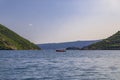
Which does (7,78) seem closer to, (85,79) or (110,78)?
(85,79)

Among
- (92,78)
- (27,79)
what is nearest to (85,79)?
(92,78)

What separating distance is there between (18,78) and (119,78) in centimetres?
→ 2155

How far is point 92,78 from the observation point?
62625 millimetres

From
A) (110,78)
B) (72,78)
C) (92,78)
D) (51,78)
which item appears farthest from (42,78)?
(110,78)

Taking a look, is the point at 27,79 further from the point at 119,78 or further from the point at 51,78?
the point at 119,78

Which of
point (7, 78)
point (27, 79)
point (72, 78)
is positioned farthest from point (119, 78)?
point (7, 78)

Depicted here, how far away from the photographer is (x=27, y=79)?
6116 centimetres

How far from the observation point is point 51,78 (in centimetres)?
6275

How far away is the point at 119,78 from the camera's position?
62.1 m

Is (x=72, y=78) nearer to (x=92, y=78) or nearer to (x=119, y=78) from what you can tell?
(x=92, y=78)

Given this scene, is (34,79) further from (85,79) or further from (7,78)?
(85,79)

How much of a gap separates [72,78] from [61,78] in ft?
Answer: 7.87

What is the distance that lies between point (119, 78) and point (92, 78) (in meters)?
5.70

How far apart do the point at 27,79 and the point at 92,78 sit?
13835 millimetres
